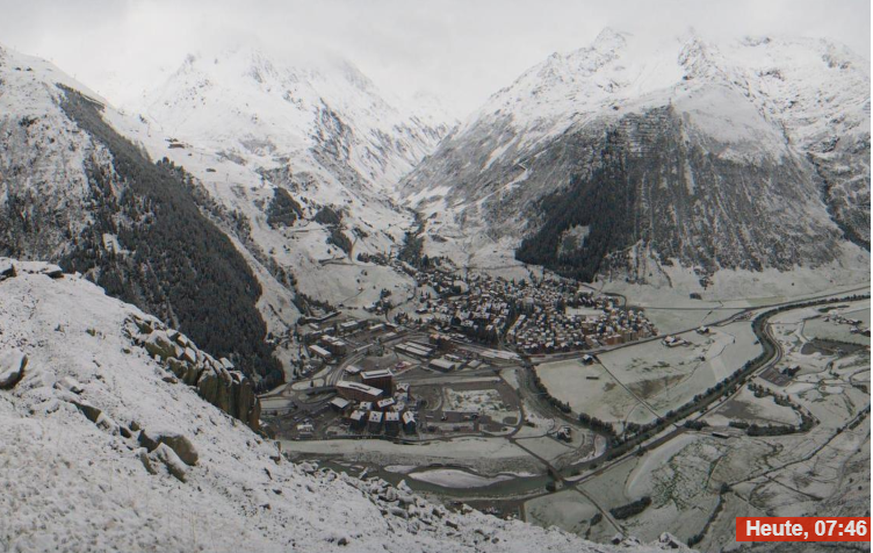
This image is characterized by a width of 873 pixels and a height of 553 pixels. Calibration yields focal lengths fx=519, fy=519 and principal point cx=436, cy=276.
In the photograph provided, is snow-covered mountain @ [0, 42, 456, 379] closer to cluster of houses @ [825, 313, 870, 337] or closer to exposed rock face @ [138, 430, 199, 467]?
exposed rock face @ [138, 430, 199, 467]

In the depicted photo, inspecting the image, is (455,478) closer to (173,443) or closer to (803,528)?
(803,528)

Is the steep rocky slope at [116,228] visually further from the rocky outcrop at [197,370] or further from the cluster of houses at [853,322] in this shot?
the cluster of houses at [853,322]

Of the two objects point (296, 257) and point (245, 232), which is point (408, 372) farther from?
point (245, 232)

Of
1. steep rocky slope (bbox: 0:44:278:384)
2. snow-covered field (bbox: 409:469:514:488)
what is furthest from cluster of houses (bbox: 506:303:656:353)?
steep rocky slope (bbox: 0:44:278:384)

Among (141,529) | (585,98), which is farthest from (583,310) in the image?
(585,98)

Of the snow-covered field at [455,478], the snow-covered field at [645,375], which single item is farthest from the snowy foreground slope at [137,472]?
the snow-covered field at [645,375]

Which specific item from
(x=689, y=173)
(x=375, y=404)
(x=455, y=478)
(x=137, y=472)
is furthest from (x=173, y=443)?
(x=689, y=173)
